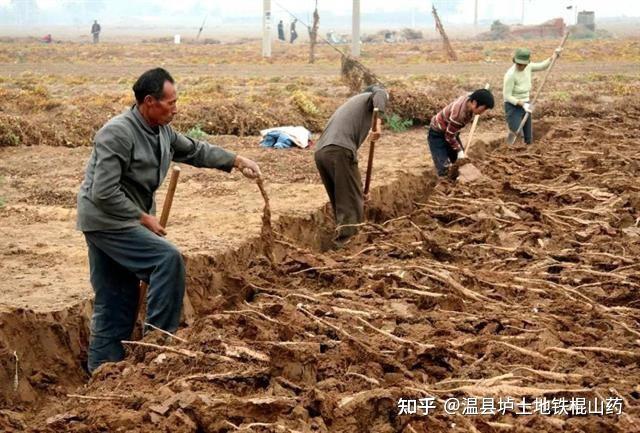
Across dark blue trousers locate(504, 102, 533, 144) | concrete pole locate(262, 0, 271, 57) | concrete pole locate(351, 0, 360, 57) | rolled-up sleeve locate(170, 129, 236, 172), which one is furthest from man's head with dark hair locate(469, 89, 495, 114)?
concrete pole locate(262, 0, 271, 57)

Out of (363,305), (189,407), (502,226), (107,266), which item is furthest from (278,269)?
(189,407)

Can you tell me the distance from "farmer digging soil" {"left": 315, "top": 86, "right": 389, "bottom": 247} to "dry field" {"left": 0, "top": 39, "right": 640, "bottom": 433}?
A: 0.22 meters

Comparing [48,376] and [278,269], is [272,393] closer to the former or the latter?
[48,376]

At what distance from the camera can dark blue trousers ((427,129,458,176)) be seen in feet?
36.3

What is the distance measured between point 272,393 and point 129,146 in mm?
1688

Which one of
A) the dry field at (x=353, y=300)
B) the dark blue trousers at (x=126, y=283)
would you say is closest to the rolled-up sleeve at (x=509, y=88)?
the dry field at (x=353, y=300)

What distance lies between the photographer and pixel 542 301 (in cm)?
671

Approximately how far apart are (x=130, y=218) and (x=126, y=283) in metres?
0.62

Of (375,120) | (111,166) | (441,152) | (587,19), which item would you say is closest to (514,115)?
(441,152)

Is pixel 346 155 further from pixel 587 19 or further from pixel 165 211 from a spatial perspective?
pixel 587 19

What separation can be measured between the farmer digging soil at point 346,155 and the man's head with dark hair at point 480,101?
1325 mm

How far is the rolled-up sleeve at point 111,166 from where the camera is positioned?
567cm

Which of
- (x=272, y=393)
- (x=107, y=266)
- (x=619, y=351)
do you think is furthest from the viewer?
(x=107, y=266)

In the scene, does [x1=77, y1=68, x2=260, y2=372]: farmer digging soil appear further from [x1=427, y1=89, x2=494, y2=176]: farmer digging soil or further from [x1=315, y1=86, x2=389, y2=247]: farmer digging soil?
[x1=427, y1=89, x2=494, y2=176]: farmer digging soil
